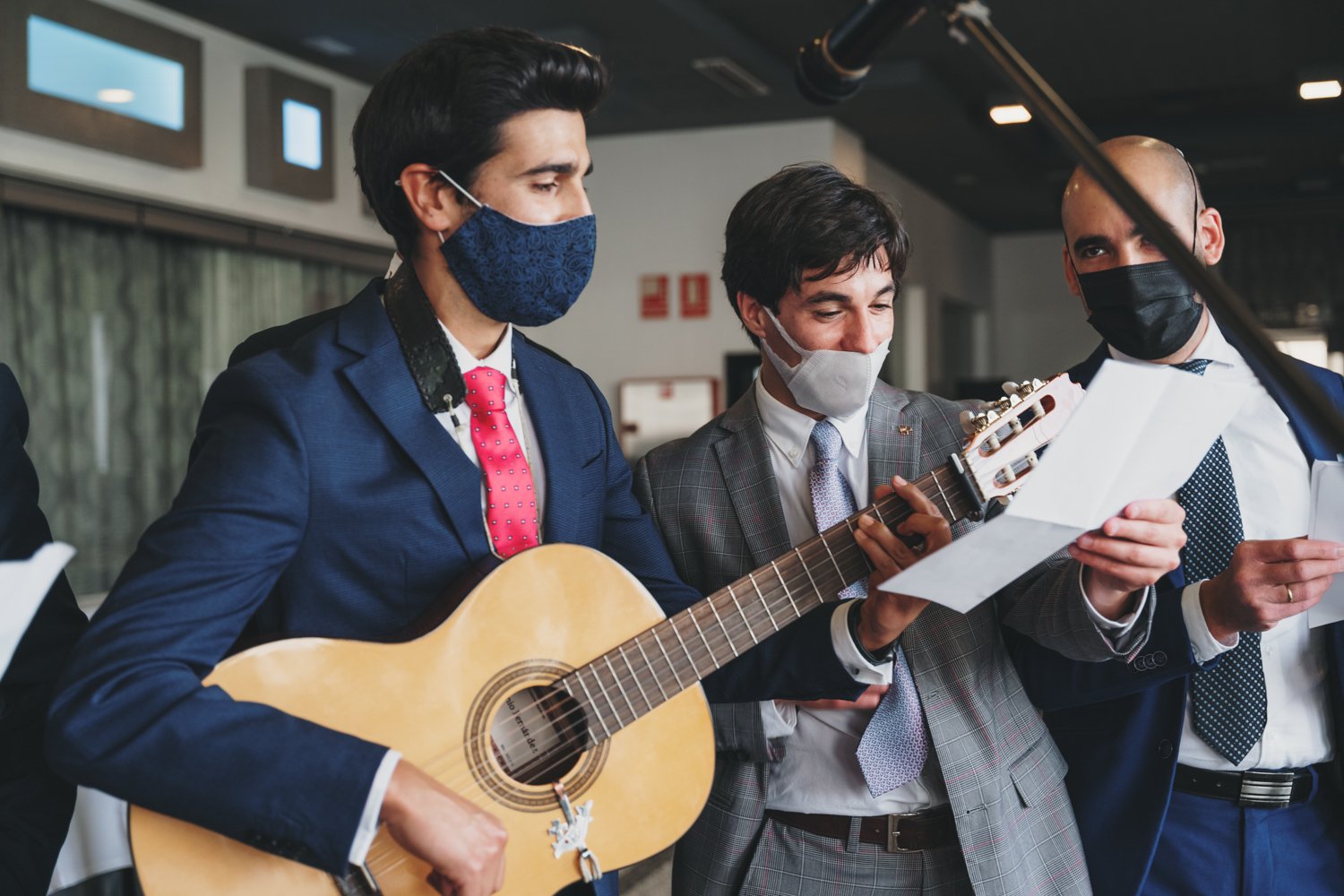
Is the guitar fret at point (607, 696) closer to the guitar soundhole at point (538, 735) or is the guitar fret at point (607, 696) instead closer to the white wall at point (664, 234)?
the guitar soundhole at point (538, 735)

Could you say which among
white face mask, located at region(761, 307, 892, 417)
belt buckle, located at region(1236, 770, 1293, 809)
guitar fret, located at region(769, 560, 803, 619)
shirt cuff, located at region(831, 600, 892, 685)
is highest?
white face mask, located at region(761, 307, 892, 417)

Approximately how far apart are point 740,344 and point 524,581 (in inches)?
268

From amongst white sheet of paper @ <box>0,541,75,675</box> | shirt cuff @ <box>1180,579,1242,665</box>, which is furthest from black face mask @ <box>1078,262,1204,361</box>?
white sheet of paper @ <box>0,541,75,675</box>

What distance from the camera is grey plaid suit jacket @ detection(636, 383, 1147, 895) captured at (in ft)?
5.16

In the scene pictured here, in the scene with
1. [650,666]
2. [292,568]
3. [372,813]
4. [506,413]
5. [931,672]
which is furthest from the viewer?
[931,672]

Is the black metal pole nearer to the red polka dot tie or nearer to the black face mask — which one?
the red polka dot tie

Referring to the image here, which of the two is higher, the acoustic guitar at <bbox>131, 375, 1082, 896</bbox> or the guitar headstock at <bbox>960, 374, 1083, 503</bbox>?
the guitar headstock at <bbox>960, 374, 1083, 503</bbox>

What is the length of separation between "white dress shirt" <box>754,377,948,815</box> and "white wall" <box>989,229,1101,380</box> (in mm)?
11203

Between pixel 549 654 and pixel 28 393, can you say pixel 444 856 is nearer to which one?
pixel 549 654

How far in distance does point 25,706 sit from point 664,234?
7209 mm

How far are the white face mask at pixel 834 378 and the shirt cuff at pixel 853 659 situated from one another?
34 centimetres

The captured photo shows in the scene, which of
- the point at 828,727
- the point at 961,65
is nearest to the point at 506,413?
the point at 828,727

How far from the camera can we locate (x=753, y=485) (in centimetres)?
177

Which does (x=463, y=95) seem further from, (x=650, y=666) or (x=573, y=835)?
(x=573, y=835)
